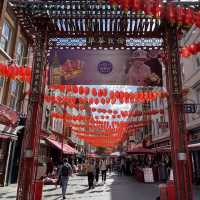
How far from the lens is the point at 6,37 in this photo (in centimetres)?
1639

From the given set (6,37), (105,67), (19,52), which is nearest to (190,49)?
(105,67)

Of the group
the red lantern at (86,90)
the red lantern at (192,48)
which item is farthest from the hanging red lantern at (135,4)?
the red lantern at (86,90)

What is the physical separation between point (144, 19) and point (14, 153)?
1455 centimetres

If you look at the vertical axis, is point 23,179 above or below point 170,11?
below

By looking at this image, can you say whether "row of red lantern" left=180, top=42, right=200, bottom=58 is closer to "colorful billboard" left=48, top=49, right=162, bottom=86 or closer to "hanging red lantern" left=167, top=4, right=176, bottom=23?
"colorful billboard" left=48, top=49, right=162, bottom=86

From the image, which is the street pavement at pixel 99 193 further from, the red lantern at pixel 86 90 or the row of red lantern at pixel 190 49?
the row of red lantern at pixel 190 49

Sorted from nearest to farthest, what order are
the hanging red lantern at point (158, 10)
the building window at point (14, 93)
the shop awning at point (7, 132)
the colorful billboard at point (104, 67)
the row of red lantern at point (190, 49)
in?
1. the hanging red lantern at point (158, 10)
2. the colorful billboard at point (104, 67)
3. the row of red lantern at point (190, 49)
4. the shop awning at point (7, 132)
5. the building window at point (14, 93)

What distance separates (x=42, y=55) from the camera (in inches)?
321

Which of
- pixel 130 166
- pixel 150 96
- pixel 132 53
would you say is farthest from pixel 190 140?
pixel 132 53

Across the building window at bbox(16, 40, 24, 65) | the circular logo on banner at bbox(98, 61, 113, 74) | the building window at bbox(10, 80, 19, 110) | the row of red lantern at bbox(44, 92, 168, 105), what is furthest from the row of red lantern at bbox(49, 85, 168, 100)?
the building window at bbox(16, 40, 24, 65)

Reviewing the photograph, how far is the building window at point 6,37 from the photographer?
15.9m

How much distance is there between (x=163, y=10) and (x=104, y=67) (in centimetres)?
279

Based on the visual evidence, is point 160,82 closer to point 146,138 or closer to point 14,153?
point 14,153

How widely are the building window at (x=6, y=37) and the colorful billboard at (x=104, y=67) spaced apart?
A: 876 centimetres
